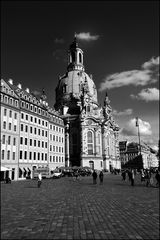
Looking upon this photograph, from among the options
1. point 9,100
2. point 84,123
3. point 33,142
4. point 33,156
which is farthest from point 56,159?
point 9,100

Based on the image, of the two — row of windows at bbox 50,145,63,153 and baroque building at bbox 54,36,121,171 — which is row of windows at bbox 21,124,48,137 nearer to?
row of windows at bbox 50,145,63,153

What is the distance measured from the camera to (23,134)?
6556 centimetres

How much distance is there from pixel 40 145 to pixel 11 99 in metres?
18.6

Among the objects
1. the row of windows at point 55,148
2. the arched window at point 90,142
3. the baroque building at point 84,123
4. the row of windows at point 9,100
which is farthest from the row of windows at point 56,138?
the row of windows at point 9,100

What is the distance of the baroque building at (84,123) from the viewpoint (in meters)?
112

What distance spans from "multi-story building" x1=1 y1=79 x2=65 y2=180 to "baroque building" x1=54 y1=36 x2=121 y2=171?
28.9 metres

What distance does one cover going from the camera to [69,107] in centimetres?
13075

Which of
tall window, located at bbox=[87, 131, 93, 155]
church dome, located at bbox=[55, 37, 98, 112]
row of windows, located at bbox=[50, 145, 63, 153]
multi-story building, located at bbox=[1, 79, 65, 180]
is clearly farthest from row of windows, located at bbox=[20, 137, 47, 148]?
church dome, located at bbox=[55, 37, 98, 112]

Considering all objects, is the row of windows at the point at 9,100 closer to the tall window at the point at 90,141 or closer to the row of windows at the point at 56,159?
the row of windows at the point at 56,159

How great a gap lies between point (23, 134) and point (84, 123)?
51585mm

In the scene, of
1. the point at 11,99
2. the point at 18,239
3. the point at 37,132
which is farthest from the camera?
the point at 37,132

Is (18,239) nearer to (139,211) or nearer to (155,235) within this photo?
(155,235)

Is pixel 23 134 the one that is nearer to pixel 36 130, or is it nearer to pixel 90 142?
pixel 36 130

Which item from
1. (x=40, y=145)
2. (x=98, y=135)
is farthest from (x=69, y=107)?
(x=40, y=145)
